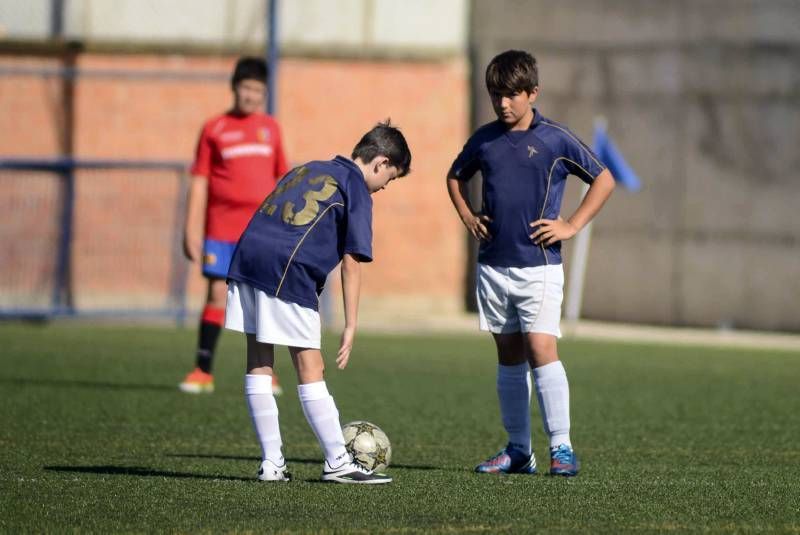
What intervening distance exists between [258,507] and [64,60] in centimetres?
1455

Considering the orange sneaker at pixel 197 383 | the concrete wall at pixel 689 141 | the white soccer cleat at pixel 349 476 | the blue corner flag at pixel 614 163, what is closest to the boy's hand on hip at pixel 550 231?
the white soccer cleat at pixel 349 476

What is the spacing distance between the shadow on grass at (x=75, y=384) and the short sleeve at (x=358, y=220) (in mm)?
4647

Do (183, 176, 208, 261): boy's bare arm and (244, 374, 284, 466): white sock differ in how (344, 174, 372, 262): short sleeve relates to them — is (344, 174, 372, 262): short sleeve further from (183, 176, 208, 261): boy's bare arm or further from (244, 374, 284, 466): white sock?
(183, 176, 208, 261): boy's bare arm

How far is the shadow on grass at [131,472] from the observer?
6.64 m

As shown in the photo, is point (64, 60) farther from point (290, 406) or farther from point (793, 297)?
point (290, 406)

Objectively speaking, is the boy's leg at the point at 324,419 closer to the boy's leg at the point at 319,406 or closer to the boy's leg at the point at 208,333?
the boy's leg at the point at 319,406

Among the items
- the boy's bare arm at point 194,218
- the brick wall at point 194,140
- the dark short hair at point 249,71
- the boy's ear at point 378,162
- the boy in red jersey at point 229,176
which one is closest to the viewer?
the boy's ear at point 378,162

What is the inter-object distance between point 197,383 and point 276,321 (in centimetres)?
420

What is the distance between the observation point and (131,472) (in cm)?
674

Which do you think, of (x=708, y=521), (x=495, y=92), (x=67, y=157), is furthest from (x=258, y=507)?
(x=67, y=157)

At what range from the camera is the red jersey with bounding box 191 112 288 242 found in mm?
10211

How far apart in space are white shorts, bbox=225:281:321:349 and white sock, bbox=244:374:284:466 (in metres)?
0.23

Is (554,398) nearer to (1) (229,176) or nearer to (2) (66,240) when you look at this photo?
(1) (229,176)

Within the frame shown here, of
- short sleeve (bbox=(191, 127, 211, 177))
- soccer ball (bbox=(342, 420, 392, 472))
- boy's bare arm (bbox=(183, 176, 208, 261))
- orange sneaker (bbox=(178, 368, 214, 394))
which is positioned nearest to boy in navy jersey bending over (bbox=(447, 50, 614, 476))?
soccer ball (bbox=(342, 420, 392, 472))
